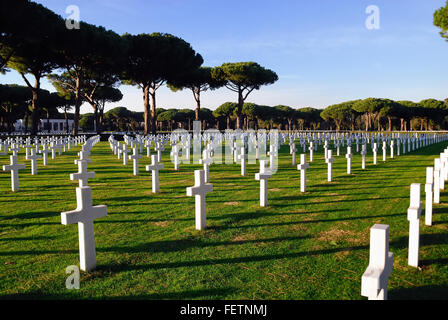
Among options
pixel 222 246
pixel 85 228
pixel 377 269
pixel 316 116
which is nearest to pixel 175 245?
pixel 222 246

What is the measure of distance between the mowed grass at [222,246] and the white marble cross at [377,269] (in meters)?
0.84

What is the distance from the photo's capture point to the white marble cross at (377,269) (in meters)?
2.01

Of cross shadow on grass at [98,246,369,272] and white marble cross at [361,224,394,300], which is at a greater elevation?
white marble cross at [361,224,394,300]

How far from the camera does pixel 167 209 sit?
19.6ft

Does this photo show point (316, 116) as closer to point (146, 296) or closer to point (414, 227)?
point (414, 227)

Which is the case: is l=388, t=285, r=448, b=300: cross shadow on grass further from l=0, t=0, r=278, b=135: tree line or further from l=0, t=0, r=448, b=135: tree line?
l=0, t=0, r=278, b=135: tree line

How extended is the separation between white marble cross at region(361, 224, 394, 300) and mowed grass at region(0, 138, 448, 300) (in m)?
0.84

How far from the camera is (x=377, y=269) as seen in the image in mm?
2102

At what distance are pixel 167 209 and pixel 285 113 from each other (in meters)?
77.7

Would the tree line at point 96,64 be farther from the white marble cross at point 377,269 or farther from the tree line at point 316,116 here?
the white marble cross at point 377,269

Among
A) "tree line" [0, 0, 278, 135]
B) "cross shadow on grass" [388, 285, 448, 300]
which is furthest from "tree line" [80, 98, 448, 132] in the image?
"cross shadow on grass" [388, 285, 448, 300]

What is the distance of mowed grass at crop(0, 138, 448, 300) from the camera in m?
3.02
